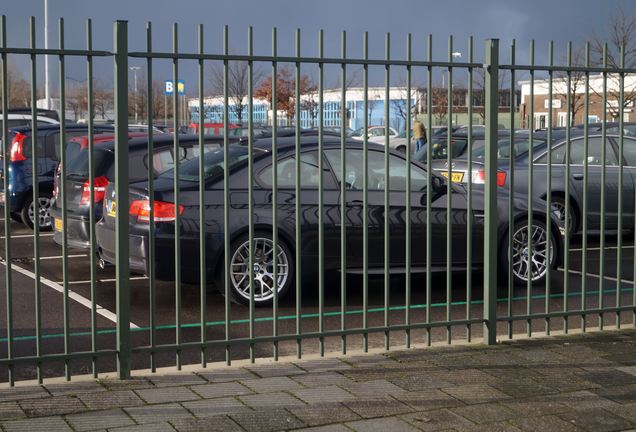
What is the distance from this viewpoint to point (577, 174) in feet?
42.4

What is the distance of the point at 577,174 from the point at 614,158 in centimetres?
70

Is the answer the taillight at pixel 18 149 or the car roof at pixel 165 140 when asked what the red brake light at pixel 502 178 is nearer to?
the car roof at pixel 165 140

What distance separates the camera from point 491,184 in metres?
6.80

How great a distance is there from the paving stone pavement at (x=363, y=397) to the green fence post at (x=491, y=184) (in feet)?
1.25

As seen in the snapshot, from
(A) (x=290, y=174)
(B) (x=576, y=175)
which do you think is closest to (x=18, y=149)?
(A) (x=290, y=174)

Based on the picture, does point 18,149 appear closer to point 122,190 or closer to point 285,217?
point 285,217

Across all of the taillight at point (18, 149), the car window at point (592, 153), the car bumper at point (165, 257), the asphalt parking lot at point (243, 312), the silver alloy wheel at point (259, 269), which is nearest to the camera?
the asphalt parking lot at point (243, 312)

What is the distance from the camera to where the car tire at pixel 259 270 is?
8453mm

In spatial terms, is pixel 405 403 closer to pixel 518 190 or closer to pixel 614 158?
pixel 518 190

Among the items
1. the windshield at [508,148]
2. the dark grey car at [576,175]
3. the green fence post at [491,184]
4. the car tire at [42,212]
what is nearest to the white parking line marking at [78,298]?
the green fence post at [491,184]

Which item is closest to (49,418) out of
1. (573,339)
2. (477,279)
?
(573,339)

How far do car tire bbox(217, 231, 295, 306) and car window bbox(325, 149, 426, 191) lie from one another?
0.86 m

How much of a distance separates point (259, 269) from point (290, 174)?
0.92m

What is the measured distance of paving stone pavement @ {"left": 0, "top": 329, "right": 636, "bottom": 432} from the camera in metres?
4.89
